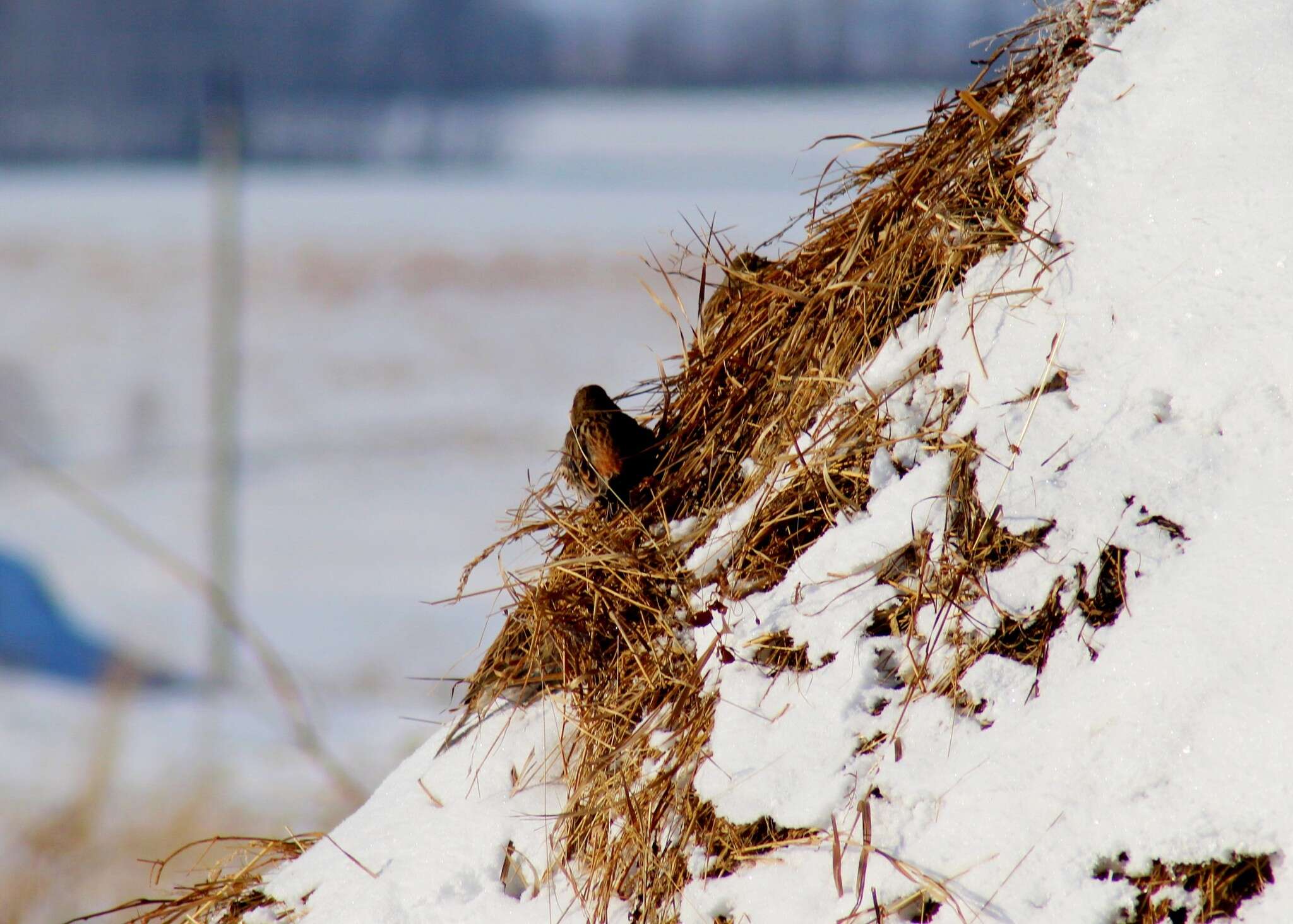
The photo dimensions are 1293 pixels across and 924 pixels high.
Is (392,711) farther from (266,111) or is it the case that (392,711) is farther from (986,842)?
(266,111)

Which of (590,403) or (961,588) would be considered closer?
(961,588)

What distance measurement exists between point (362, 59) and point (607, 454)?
36.2m

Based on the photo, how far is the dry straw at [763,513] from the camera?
1614 millimetres

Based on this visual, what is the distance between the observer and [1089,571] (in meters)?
1.49

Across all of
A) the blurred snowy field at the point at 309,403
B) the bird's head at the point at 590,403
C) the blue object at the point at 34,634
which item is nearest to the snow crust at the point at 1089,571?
the bird's head at the point at 590,403

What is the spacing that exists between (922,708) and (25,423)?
71.1 feet

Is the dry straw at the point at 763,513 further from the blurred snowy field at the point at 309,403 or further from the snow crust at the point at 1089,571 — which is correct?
the blurred snowy field at the point at 309,403

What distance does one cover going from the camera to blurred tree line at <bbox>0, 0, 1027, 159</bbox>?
3155 cm

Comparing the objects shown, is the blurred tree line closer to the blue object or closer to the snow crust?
the blue object

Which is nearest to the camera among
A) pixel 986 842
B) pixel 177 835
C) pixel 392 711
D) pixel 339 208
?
pixel 986 842

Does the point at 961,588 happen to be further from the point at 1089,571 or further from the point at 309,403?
the point at 309,403

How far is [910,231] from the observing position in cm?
188

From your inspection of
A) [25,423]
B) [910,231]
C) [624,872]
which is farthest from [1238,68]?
[25,423]

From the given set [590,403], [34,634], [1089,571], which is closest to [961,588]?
[1089,571]
